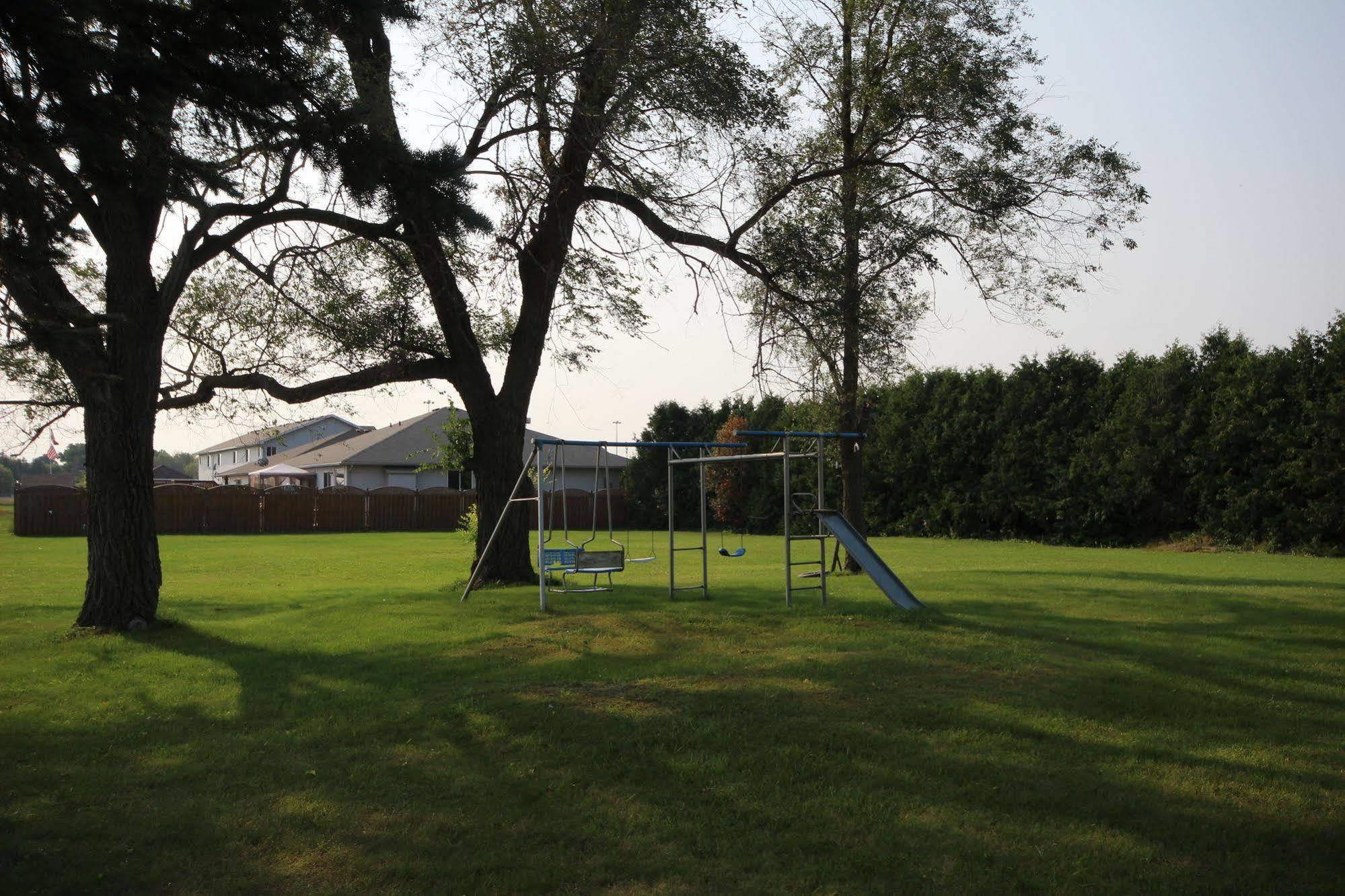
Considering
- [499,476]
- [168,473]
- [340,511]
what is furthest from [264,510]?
[168,473]

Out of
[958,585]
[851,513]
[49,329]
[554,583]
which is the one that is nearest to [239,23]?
[49,329]

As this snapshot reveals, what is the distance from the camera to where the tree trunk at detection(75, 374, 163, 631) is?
34.2 feet

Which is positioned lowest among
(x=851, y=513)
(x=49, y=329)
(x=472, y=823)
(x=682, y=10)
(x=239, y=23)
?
(x=472, y=823)

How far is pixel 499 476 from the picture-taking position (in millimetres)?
13875

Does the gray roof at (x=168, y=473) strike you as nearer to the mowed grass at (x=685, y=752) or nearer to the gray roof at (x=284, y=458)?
the gray roof at (x=284, y=458)

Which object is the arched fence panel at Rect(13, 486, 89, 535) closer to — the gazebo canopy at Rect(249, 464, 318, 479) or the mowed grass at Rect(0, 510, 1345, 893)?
the gazebo canopy at Rect(249, 464, 318, 479)

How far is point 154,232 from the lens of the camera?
10.9m

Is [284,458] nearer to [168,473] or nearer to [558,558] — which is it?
[168,473]

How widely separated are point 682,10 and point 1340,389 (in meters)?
15.9

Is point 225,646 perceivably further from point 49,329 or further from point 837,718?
point 837,718

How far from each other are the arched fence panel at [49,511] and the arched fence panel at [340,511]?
8.12 metres

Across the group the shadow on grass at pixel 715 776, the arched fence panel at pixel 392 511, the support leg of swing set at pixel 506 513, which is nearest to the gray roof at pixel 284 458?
the arched fence panel at pixel 392 511

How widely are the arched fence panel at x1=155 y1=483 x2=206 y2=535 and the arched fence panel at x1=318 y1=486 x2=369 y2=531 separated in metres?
4.24

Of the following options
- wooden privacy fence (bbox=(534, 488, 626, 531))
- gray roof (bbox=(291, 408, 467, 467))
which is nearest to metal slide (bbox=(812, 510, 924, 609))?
wooden privacy fence (bbox=(534, 488, 626, 531))
